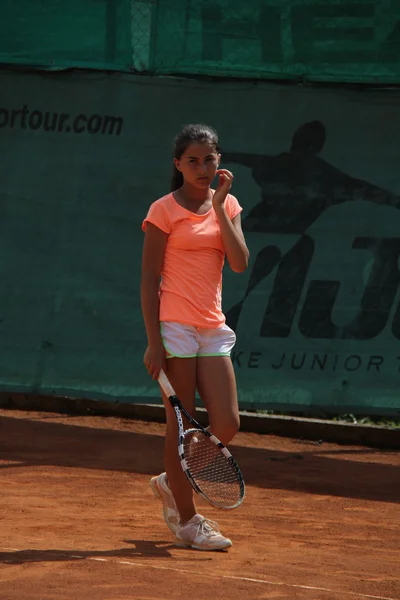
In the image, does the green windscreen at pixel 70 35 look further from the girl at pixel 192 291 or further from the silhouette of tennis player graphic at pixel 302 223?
the girl at pixel 192 291

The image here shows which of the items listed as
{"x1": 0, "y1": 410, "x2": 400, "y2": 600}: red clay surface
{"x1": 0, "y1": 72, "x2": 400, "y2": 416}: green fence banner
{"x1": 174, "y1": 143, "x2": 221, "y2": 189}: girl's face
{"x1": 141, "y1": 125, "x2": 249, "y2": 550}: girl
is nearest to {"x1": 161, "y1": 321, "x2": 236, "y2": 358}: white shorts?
{"x1": 141, "y1": 125, "x2": 249, "y2": 550}: girl

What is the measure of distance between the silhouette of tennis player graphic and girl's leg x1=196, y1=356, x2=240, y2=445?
319cm

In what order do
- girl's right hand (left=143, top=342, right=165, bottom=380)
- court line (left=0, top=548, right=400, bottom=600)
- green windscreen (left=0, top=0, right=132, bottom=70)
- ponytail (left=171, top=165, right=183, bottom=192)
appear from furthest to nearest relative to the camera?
1. green windscreen (left=0, top=0, right=132, bottom=70)
2. ponytail (left=171, top=165, right=183, bottom=192)
3. girl's right hand (left=143, top=342, right=165, bottom=380)
4. court line (left=0, top=548, right=400, bottom=600)

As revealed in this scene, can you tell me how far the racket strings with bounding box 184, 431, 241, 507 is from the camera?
4.71 metres

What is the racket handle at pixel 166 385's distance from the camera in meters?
4.78

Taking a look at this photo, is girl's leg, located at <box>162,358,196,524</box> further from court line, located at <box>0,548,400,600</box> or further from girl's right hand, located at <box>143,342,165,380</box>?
court line, located at <box>0,548,400,600</box>

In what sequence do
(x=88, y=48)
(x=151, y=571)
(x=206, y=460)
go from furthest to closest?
(x=88, y=48) → (x=206, y=460) → (x=151, y=571)

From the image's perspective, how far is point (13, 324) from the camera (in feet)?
26.4

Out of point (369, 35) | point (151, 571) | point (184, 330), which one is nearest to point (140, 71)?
point (369, 35)

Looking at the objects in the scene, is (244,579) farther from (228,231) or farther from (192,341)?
(228,231)

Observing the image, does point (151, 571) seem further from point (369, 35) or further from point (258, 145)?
point (369, 35)

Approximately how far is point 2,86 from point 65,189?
849 mm

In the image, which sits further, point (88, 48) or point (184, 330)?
point (88, 48)

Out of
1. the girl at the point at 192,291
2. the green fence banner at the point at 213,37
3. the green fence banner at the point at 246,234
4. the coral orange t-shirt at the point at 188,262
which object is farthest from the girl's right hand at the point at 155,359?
the green fence banner at the point at 213,37
